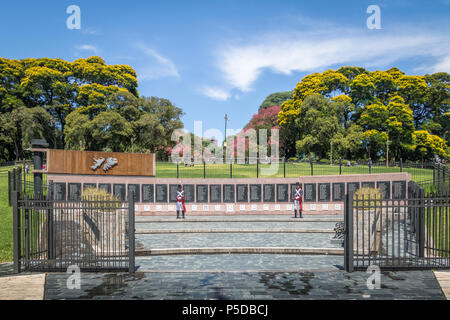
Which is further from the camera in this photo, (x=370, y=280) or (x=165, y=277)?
(x=165, y=277)

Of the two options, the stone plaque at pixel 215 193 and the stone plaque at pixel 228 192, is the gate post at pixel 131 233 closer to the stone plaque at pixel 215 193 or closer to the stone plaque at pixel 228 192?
the stone plaque at pixel 215 193

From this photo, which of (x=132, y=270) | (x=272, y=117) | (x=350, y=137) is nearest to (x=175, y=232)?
(x=132, y=270)

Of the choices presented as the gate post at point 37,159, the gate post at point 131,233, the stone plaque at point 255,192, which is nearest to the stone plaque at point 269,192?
the stone plaque at point 255,192

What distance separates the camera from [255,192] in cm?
2056

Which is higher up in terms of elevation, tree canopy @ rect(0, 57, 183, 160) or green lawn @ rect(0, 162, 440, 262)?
tree canopy @ rect(0, 57, 183, 160)

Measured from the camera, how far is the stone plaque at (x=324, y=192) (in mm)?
20359

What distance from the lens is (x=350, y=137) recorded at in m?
41.2

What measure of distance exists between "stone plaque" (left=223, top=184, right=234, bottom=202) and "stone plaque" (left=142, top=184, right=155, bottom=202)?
14.9 feet

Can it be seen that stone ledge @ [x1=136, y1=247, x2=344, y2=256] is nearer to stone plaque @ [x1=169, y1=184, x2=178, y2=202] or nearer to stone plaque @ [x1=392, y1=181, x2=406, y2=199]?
stone plaque @ [x1=169, y1=184, x2=178, y2=202]

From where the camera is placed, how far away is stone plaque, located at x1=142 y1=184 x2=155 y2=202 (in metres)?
20.5

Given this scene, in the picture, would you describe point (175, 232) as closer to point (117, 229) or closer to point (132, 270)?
point (117, 229)

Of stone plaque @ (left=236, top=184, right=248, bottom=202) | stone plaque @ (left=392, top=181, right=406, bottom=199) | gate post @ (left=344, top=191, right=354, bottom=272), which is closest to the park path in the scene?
gate post @ (left=344, top=191, right=354, bottom=272)

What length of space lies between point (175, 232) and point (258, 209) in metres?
7.48

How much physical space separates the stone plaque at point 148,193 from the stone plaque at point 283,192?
8.02 metres
